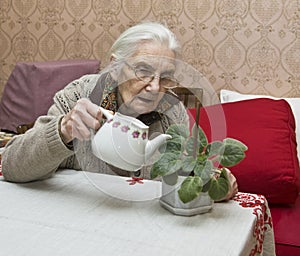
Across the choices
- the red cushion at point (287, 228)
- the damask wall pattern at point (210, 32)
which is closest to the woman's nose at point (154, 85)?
the red cushion at point (287, 228)

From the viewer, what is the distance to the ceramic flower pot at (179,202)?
95 cm

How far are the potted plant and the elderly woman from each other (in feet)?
0.30

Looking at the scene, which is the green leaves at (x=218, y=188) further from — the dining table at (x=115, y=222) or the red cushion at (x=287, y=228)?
the red cushion at (x=287, y=228)

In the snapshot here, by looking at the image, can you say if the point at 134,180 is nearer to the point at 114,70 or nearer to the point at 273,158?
the point at 114,70

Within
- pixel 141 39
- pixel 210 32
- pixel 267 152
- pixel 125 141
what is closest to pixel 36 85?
pixel 210 32

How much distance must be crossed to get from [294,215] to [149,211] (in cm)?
92

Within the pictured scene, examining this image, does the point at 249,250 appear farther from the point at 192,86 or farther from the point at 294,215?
the point at 294,215

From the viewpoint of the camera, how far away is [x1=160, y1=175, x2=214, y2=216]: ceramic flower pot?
947mm

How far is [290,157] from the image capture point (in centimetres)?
177

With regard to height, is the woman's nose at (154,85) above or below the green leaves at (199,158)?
above

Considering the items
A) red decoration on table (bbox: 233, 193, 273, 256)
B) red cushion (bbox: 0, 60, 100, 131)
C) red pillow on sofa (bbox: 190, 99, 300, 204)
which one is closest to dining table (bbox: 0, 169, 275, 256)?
red decoration on table (bbox: 233, 193, 273, 256)

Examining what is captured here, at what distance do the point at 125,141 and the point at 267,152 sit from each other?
97 centimetres

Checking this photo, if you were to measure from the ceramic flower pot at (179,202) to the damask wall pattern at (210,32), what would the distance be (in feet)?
4.95

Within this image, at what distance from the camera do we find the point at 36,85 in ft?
8.05
